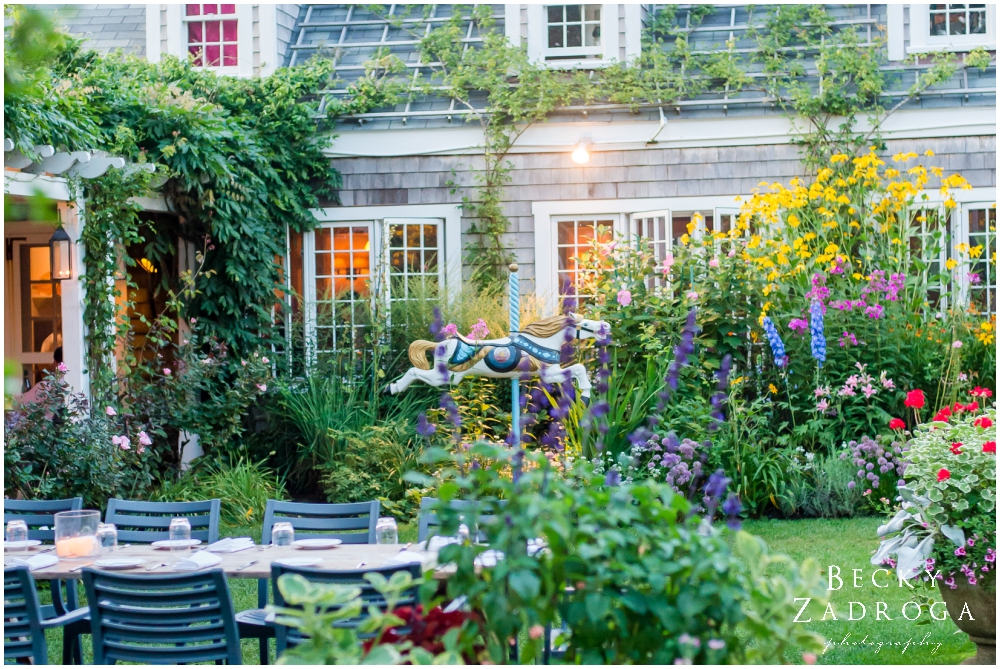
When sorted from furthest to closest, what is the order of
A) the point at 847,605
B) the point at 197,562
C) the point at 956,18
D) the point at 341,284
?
the point at 956,18 < the point at 341,284 < the point at 847,605 < the point at 197,562

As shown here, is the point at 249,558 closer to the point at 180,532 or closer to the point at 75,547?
the point at 180,532

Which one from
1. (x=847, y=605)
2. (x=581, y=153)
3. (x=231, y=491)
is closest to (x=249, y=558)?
(x=847, y=605)

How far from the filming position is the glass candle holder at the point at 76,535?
424cm

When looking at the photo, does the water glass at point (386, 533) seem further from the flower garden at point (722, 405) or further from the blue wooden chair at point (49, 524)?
the blue wooden chair at point (49, 524)

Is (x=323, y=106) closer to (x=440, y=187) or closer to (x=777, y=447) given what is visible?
(x=440, y=187)

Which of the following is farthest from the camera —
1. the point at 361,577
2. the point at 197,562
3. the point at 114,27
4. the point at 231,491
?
the point at 114,27

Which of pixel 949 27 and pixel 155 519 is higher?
pixel 949 27

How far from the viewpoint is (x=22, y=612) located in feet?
12.2

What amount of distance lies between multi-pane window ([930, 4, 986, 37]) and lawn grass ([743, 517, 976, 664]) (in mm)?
5068

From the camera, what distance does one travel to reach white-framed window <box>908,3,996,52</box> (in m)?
9.49

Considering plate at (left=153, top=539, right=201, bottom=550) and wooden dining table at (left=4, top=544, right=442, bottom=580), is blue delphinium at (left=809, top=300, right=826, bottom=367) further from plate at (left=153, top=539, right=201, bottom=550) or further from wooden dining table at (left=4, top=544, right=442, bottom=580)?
plate at (left=153, top=539, right=201, bottom=550)

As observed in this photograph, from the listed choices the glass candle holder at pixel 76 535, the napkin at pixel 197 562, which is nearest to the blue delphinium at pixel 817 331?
the napkin at pixel 197 562

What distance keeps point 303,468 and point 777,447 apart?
12.3 ft

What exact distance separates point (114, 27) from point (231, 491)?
566cm
